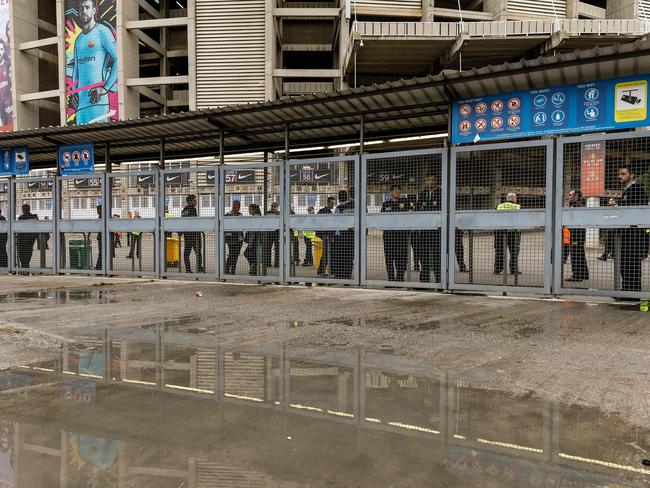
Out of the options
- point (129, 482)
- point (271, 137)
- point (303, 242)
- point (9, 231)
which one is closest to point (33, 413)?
point (129, 482)

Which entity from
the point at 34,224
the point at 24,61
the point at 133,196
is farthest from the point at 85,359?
the point at 24,61

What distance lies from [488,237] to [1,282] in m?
11.3

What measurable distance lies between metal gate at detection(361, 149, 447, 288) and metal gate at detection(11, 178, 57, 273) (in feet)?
28.8

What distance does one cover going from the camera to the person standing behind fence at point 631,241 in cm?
773

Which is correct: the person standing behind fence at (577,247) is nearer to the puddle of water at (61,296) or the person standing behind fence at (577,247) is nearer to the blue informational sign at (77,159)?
the puddle of water at (61,296)

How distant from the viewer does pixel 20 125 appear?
132ft

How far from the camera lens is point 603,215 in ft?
26.2

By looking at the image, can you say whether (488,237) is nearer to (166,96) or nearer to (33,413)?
(33,413)

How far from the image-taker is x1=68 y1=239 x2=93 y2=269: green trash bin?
13084 millimetres

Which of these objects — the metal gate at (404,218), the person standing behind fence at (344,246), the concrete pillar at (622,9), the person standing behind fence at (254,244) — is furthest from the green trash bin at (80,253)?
the concrete pillar at (622,9)

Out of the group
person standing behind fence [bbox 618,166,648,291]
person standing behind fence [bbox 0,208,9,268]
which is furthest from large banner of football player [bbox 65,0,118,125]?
person standing behind fence [bbox 618,166,648,291]

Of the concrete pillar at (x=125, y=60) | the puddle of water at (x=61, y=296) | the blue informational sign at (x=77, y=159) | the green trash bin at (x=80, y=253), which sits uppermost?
the concrete pillar at (x=125, y=60)

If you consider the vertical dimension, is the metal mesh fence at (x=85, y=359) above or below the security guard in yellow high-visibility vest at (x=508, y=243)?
below

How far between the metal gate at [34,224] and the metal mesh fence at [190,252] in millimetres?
3717
